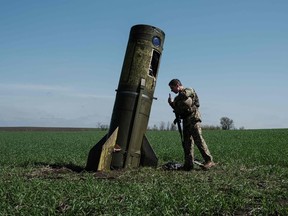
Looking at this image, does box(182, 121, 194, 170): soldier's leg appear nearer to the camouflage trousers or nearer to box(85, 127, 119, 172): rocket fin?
the camouflage trousers

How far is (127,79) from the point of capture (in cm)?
1045

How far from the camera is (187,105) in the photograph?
1027 cm

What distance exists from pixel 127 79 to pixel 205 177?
11.4 feet

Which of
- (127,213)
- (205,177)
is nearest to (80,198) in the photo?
(127,213)

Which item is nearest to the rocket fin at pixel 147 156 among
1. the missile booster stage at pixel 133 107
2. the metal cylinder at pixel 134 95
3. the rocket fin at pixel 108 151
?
the missile booster stage at pixel 133 107

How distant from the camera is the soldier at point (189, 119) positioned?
1027 cm

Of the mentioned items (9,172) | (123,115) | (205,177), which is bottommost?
(9,172)

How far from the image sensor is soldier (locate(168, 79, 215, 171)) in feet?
33.7

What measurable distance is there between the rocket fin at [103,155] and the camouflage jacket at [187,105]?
5.71ft

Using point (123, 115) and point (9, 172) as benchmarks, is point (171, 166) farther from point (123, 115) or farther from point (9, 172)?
point (9, 172)

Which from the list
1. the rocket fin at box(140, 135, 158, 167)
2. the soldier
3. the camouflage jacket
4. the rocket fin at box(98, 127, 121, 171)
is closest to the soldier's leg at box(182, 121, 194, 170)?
the soldier

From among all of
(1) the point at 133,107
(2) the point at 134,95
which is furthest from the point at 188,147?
(2) the point at 134,95

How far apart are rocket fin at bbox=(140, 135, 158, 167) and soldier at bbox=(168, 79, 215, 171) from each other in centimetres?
82

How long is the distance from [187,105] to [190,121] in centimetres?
45
